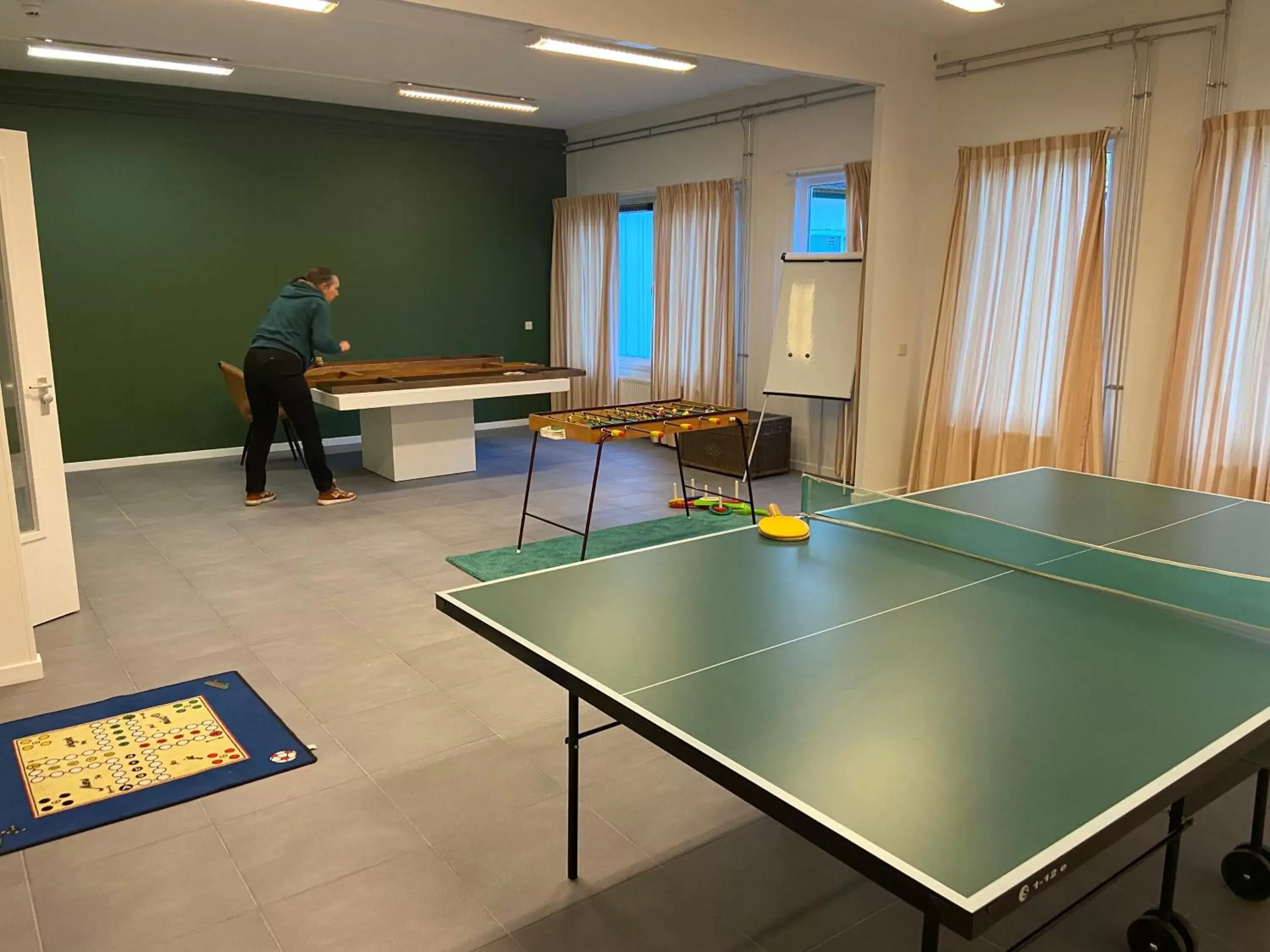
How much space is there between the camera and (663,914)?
2.21 metres

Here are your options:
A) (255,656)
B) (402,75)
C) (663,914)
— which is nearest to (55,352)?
(402,75)

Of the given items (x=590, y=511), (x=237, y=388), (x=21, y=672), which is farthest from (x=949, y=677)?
(x=237, y=388)

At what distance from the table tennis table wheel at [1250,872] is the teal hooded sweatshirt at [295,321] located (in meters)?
5.46

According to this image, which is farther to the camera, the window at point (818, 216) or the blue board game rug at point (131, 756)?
the window at point (818, 216)

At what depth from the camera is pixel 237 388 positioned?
22.4 ft

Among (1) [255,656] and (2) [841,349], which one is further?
(2) [841,349]

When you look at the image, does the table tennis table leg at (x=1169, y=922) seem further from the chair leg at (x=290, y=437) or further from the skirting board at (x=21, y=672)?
the chair leg at (x=290, y=437)

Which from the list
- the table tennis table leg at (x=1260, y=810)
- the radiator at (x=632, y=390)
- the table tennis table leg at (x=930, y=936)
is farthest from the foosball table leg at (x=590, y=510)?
the radiator at (x=632, y=390)

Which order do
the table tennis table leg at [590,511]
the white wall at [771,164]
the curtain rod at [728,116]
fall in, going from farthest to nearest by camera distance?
the white wall at [771,164] < the curtain rod at [728,116] < the table tennis table leg at [590,511]

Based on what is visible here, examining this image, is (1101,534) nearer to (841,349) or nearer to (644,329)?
(841,349)

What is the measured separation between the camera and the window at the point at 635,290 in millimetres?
8758

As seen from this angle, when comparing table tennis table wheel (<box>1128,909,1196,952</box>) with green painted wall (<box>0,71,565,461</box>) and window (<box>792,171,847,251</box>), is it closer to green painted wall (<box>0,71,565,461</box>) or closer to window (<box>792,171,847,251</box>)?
window (<box>792,171,847,251</box>)

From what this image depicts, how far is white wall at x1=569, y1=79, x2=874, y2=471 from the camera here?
21.7 ft

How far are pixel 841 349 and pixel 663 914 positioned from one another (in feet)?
15.9
